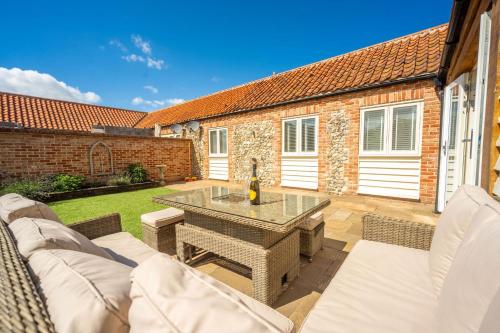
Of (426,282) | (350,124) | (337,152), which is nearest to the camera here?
(426,282)

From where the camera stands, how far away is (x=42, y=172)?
6.75 meters

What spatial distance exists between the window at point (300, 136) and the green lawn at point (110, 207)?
14.6 feet

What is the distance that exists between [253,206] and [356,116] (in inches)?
A: 196

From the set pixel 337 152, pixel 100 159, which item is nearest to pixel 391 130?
pixel 337 152

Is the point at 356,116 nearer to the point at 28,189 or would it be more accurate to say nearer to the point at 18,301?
the point at 18,301

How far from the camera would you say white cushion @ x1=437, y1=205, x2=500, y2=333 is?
0.72m

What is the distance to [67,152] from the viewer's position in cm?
718

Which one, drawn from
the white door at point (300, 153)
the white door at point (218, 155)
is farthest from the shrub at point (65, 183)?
the white door at point (300, 153)

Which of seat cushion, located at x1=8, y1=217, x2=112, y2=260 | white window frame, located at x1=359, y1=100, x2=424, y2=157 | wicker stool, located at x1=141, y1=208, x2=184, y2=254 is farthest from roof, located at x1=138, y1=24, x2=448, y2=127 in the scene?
seat cushion, located at x1=8, y1=217, x2=112, y2=260

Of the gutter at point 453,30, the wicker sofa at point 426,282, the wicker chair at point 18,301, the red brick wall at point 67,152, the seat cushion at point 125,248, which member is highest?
the gutter at point 453,30

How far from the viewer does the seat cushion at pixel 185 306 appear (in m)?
0.53

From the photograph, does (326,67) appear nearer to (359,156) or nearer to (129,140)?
(359,156)

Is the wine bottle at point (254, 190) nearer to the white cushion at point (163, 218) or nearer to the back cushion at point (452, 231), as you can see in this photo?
the white cushion at point (163, 218)

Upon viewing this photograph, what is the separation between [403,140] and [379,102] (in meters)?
1.12
